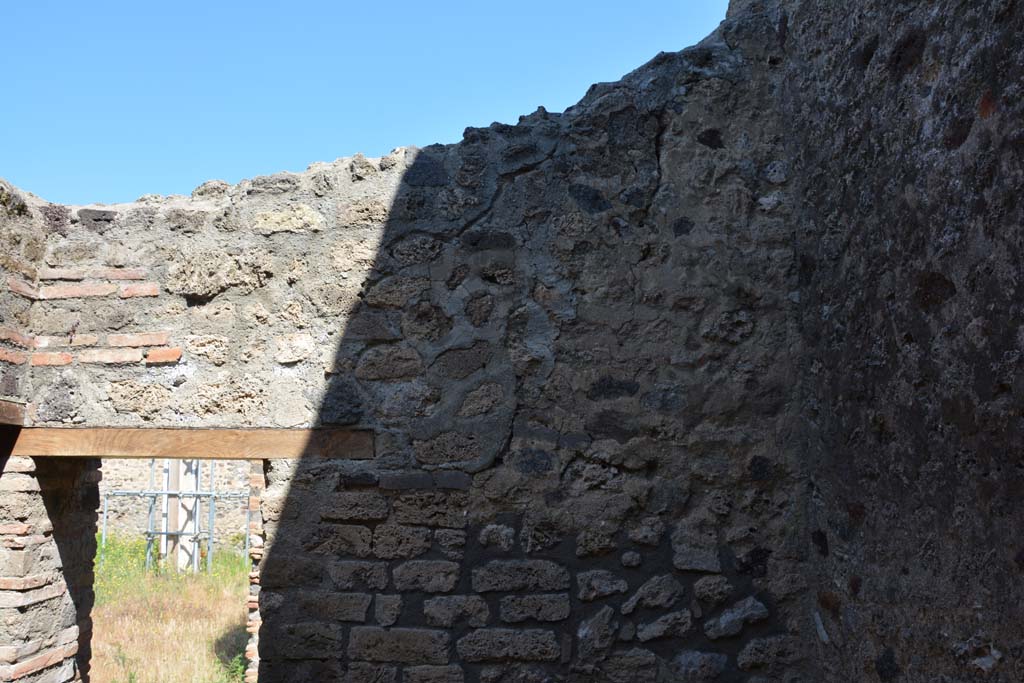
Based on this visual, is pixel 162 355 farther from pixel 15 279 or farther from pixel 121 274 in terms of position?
pixel 15 279

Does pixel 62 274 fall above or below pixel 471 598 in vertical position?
above

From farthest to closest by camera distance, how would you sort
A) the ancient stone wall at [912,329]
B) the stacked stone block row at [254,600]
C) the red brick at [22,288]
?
the stacked stone block row at [254,600] < the red brick at [22,288] < the ancient stone wall at [912,329]

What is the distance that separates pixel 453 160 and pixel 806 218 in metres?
1.25

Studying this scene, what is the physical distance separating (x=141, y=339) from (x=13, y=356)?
416 mm

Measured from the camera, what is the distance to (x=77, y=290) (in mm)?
3229

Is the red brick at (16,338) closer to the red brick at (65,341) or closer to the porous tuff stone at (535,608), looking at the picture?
the red brick at (65,341)

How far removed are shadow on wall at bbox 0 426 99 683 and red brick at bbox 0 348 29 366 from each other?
0.23 meters

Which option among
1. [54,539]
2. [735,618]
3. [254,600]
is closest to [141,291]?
[54,539]

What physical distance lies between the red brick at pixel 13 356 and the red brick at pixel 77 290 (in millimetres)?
228

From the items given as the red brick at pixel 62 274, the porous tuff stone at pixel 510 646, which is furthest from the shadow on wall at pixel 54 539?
the porous tuff stone at pixel 510 646

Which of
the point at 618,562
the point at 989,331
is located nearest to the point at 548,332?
the point at 618,562

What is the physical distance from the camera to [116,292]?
3215 mm

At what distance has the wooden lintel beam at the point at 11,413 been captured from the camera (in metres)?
2.98

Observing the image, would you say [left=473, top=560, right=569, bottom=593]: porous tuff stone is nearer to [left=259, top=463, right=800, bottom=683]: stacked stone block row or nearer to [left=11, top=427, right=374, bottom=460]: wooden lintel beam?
[left=259, top=463, right=800, bottom=683]: stacked stone block row
